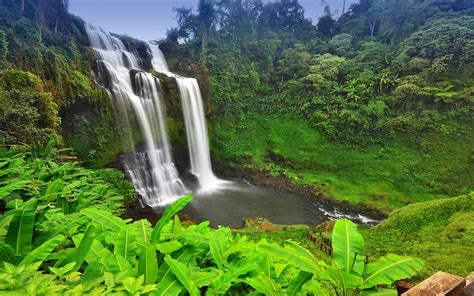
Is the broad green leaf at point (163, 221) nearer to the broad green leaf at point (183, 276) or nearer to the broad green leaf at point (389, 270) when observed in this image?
the broad green leaf at point (183, 276)

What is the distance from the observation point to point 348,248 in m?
2.75

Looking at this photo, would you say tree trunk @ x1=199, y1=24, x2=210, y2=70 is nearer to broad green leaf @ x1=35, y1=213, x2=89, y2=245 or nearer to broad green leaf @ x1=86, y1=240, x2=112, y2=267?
broad green leaf @ x1=35, y1=213, x2=89, y2=245

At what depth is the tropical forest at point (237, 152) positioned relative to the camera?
108 inches

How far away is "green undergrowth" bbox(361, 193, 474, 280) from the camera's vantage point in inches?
193

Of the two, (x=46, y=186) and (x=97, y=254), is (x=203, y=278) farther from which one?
(x=46, y=186)

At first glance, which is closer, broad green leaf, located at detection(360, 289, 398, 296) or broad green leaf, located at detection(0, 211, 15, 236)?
broad green leaf, located at detection(360, 289, 398, 296)

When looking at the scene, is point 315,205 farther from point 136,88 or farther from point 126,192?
point 136,88

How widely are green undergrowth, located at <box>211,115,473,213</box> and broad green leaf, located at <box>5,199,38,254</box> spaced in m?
17.6

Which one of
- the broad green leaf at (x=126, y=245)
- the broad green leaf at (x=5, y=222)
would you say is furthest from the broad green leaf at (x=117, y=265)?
the broad green leaf at (x=5, y=222)

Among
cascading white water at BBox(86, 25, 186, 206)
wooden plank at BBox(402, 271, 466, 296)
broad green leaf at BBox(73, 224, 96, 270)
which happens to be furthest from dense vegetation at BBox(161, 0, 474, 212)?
broad green leaf at BBox(73, 224, 96, 270)

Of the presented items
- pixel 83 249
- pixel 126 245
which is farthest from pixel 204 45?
pixel 83 249

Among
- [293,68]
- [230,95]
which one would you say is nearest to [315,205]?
[230,95]

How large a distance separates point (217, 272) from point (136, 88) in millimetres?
17221

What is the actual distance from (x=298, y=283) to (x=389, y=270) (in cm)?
79
